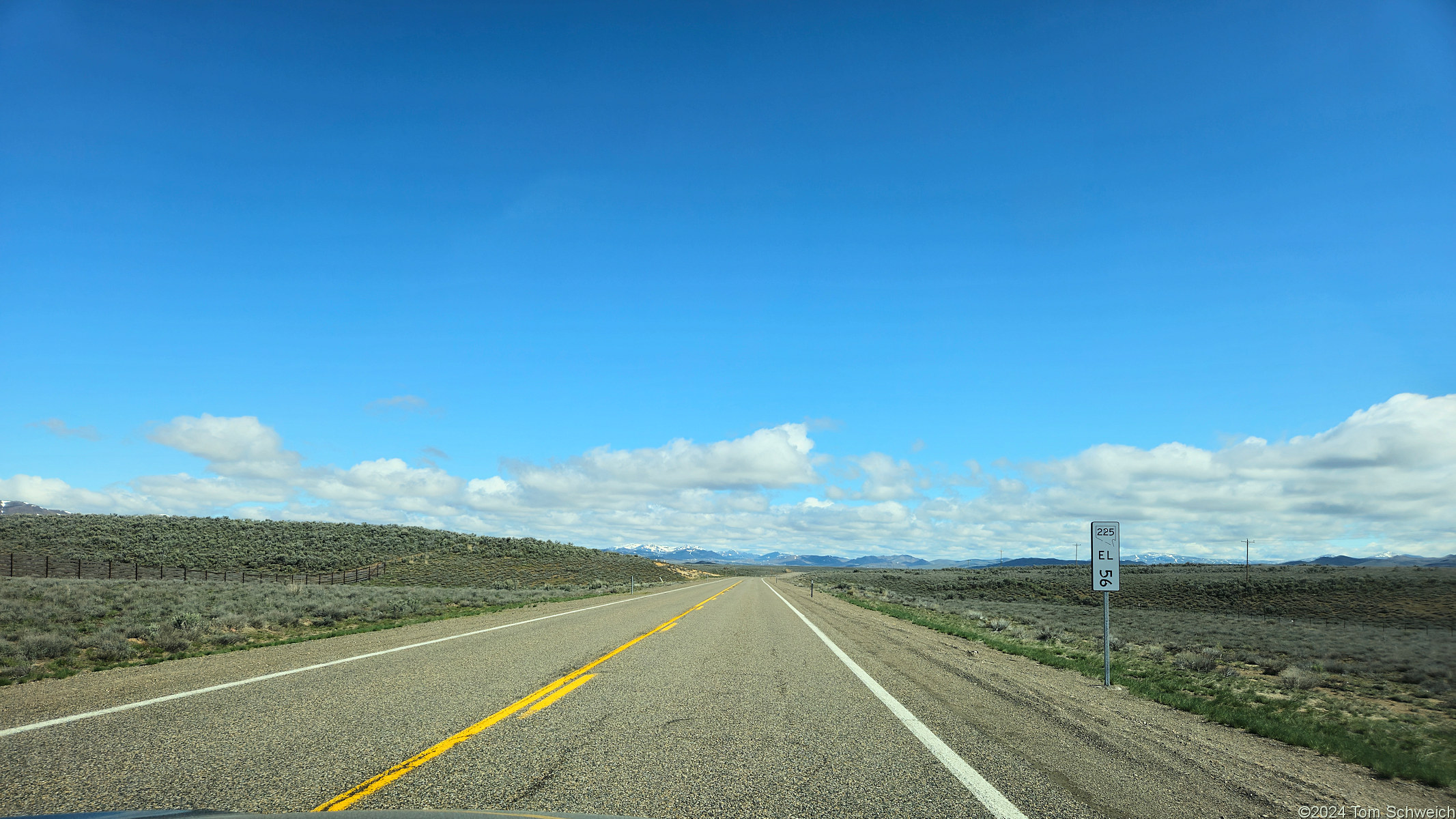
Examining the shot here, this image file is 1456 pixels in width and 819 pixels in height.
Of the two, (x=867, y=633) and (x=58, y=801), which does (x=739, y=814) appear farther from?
(x=867, y=633)

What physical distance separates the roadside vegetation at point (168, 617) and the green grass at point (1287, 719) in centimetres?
1572

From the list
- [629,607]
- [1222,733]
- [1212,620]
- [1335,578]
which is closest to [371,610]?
[629,607]

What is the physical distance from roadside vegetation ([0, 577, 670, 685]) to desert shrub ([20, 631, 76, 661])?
2cm

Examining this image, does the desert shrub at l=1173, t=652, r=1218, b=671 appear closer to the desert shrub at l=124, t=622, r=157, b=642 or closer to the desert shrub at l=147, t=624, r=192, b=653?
the desert shrub at l=147, t=624, r=192, b=653

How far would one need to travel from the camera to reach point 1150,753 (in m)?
6.25

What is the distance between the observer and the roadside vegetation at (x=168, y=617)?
12445 mm

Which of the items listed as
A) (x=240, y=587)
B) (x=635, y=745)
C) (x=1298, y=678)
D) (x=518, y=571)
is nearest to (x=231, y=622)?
(x=240, y=587)

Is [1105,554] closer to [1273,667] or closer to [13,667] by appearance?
[1273,667]

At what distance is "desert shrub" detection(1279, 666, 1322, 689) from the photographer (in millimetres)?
13383

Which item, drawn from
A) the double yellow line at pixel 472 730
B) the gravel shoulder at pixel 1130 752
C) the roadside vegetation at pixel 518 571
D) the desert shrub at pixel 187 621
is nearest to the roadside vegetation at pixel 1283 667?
the gravel shoulder at pixel 1130 752

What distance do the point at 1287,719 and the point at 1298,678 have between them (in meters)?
6.70

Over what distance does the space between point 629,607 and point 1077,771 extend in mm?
22149
